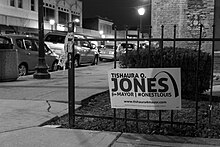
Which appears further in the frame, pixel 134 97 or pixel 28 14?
pixel 28 14

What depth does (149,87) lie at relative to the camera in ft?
15.4

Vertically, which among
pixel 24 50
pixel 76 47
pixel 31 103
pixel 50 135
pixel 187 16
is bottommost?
pixel 50 135

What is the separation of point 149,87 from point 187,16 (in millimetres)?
6840

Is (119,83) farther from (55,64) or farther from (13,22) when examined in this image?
(13,22)

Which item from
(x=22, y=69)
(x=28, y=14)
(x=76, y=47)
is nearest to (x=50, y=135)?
(x=22, y=69)

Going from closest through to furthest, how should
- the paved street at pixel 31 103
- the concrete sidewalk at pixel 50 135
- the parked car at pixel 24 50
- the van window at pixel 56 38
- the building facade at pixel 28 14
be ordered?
the concrete sidewalk at pixel 50 135 → the paved street at pixel 31 103 → the parked car at pixel 24 50 → the van window at pixel 56 38 → the building facade at pixel 28 14

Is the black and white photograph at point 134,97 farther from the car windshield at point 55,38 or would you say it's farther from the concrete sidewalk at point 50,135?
the car windshield at point 55,38

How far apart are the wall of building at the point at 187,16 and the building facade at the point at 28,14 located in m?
15.5

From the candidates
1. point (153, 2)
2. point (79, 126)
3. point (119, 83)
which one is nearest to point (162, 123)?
point (119, 83)

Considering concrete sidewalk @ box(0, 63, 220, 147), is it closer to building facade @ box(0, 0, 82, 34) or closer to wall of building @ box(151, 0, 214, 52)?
wall of building @ box(151, 0, 214, 52)

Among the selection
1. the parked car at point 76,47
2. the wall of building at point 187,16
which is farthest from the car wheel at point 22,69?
the wall of building at point 187,16

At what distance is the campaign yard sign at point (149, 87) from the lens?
4.66 metres

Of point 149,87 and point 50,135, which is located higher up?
point 149,87

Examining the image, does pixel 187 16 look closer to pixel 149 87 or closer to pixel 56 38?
pixel 149 87
